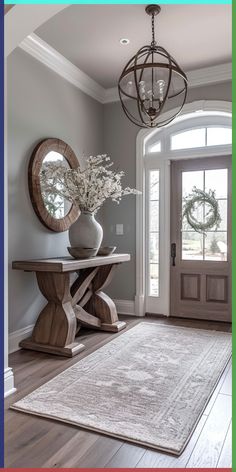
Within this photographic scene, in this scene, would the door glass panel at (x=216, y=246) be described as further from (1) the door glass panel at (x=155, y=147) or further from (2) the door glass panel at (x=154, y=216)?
(1) the door glass panel at (x=155, y=147)

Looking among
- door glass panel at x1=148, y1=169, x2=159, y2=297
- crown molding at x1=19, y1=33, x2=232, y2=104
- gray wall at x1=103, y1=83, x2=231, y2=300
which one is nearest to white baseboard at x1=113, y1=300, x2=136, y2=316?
gray wall at x1=103, y1=83, x2=231, y2=300

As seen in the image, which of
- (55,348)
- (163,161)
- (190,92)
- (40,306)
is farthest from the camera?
(163,161)

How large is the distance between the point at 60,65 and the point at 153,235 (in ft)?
7.48

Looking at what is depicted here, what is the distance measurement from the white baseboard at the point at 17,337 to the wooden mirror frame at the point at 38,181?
1.03 meters

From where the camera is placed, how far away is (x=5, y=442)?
1.73m

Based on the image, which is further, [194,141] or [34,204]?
[194,141]

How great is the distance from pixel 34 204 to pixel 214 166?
87.8 inches

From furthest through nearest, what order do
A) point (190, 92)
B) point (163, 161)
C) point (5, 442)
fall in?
point (163, 161), point (190, 92), point (5, 442)

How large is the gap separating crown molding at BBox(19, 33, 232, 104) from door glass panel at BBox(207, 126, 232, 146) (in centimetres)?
54

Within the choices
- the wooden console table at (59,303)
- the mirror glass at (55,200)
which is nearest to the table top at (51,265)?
the wooden console table at (59,303)

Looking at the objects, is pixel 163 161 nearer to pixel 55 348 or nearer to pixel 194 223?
pixel 194 223

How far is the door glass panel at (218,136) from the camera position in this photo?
4055 mm

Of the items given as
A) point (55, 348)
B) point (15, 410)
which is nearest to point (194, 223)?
point (55, 348)

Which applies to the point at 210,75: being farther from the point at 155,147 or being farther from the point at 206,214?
the point at 206,214
